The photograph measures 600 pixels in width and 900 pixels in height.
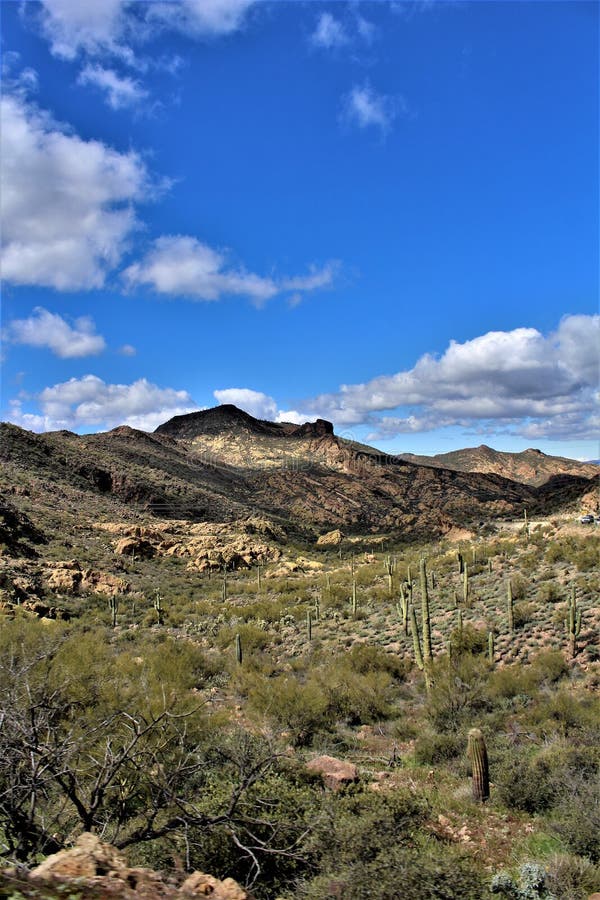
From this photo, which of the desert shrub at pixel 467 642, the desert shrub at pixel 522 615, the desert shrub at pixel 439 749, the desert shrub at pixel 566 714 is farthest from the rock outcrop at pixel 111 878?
the desert shrub at pixel 522 615

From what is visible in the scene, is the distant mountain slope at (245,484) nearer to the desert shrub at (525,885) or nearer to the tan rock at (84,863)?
the tan rock at (84,863)

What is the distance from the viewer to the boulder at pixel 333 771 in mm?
9023

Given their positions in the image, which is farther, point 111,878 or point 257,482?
point 257,482

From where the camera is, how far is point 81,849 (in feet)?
12.3

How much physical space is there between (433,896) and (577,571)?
67.1ft

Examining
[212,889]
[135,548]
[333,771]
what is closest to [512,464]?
[135,548]

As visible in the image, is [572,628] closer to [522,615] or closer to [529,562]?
[522,615]

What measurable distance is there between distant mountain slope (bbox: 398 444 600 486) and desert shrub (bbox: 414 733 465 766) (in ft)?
429

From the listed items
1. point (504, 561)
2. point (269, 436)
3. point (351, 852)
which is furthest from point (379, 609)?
point (269, 436)

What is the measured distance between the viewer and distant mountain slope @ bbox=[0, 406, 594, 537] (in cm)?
5637

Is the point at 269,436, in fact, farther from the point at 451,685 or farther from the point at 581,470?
the point at 451,685

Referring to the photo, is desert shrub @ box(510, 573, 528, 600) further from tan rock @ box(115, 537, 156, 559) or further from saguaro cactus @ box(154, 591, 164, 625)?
tan rock @ box(115, 537, 156, 559)

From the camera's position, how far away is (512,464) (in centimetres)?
15088

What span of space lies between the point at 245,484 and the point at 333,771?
8960 cm
